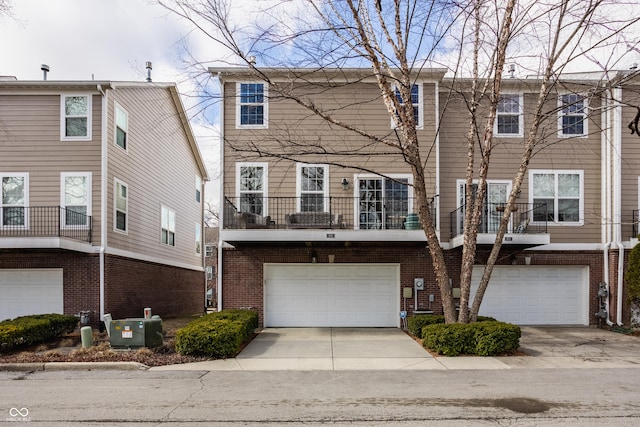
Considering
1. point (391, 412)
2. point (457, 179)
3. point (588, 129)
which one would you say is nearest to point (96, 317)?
point (391, 412)

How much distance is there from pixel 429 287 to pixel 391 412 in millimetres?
8626

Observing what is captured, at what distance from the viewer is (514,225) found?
574 inches

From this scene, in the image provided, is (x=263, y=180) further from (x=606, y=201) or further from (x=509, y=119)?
(x=606, y=201)

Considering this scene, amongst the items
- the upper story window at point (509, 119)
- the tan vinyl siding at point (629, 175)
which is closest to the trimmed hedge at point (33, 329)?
the upper story window at point (509, 119)

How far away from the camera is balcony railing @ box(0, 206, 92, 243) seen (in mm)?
14000

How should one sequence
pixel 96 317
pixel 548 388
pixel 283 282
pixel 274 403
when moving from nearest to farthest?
pixel 274 403, pixel 548 388, pixel 96 317, pixel 283 282

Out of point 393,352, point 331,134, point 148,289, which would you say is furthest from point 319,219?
point 148,289

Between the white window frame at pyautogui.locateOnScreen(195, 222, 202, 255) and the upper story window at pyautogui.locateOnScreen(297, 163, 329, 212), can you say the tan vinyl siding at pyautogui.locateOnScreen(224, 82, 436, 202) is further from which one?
the white window frame at pyautogui.locateOnScreen(195, 222, 202, 255)

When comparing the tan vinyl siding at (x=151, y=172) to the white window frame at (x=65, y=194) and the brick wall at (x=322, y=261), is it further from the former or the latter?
the brick wall at (x=322, y=261)

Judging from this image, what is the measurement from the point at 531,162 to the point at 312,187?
22.5ft

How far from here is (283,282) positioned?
14859 millimetres

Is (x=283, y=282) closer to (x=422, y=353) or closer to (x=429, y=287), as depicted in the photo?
(x=429, y=287)

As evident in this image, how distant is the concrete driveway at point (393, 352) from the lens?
9.57 meters

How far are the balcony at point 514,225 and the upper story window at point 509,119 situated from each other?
7.65 ft
